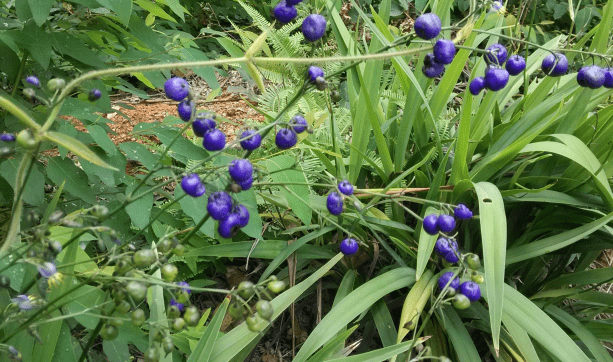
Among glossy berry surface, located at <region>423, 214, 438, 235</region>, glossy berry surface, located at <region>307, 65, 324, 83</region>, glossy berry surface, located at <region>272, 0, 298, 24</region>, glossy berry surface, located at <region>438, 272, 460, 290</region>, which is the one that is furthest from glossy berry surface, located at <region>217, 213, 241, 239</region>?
glossy berry surface, located at <region>438, 272, 460, 290</region>

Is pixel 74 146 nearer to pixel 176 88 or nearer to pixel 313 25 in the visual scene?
pixel 176 88

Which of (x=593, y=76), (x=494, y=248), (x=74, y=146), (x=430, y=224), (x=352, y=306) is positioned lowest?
(x=352, y=306)

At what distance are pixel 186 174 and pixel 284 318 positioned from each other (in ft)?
4.55

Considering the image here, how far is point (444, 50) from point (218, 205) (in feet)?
1.56

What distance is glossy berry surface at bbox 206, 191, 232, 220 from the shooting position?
0.84 meters

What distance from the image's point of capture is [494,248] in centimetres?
156

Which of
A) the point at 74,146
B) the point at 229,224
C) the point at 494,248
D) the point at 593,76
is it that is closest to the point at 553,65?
the point at 593,76

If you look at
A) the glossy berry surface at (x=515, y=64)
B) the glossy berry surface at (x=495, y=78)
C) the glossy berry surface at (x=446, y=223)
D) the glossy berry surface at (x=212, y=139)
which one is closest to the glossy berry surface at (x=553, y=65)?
the glossy berry surface at (x=515, y=64)

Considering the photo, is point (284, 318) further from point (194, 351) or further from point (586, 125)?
point (586, 125)

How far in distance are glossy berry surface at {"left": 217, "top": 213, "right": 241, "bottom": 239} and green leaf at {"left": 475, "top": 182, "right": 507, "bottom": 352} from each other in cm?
77

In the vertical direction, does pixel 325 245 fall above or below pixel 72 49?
below

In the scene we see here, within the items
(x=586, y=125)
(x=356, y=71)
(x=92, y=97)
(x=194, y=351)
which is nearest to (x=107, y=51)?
(x=356, y=71)

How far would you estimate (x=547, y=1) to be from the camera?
4.24 meters

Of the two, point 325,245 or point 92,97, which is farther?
point 325,245
